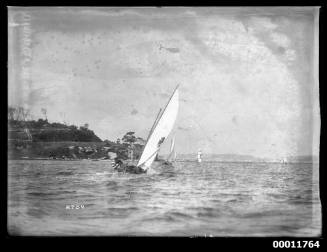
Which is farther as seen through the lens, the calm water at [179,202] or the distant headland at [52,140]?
the distant headland at [52,140]

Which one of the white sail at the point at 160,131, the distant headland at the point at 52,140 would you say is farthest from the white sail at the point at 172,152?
the distant headland at the point at 52,140

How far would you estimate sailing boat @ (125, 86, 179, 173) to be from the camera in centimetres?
460

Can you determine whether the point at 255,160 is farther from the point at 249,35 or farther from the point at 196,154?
the point at 249,35

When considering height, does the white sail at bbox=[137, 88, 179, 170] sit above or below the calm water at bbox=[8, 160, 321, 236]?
above

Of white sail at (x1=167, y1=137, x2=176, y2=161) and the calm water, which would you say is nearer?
the calm water

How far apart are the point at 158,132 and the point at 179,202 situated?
716 millimetres

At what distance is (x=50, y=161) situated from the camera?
4645 mm

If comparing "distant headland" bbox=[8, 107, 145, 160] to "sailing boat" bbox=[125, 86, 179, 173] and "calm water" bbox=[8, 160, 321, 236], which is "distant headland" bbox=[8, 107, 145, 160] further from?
"calm water" bbox=[8, 160, 321, 236]

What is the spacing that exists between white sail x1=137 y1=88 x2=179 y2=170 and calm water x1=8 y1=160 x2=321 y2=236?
0.15 m

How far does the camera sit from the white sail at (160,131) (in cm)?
460

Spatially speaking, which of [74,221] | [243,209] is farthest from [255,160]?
[74,221]

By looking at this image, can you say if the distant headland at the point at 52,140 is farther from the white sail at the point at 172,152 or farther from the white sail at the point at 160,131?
the white sail at the point at 172,152

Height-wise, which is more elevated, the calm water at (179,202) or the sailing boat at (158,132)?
the sailing boat at (158,132)

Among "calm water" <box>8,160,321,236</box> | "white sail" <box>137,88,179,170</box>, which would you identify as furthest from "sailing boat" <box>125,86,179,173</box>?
"calm water" <box>8,160,321,236</box>
